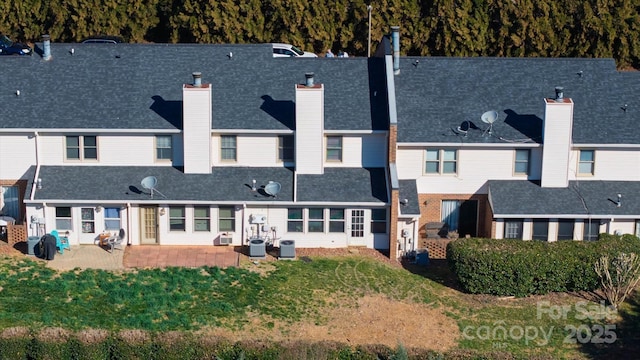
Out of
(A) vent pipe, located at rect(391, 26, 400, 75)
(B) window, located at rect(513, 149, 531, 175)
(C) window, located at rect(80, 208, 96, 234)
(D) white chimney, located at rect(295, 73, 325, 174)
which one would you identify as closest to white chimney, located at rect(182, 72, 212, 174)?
(D) white chimney, located at rect(295, 73, 325, 174)

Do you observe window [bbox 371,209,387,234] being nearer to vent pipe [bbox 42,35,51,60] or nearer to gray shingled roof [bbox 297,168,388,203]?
gray shingled roof [bbox 297,168,388,203]

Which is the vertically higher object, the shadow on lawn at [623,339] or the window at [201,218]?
the window at [201,218]

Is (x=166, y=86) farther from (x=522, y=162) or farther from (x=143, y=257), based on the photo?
(x=522, y=162)

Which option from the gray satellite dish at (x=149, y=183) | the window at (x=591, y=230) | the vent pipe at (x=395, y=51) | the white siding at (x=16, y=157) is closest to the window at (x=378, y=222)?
the vent pipe at (x=395, y=51)

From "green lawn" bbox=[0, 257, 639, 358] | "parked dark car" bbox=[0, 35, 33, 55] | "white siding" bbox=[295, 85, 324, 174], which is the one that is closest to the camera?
"green lawn" bbox=[0, 257, 639, 358]

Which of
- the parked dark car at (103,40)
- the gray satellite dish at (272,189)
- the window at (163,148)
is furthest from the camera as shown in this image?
the parked dark car at (103,40)

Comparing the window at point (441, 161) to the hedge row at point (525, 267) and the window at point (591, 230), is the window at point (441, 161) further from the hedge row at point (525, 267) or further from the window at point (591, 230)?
the window at point (591, 230)
